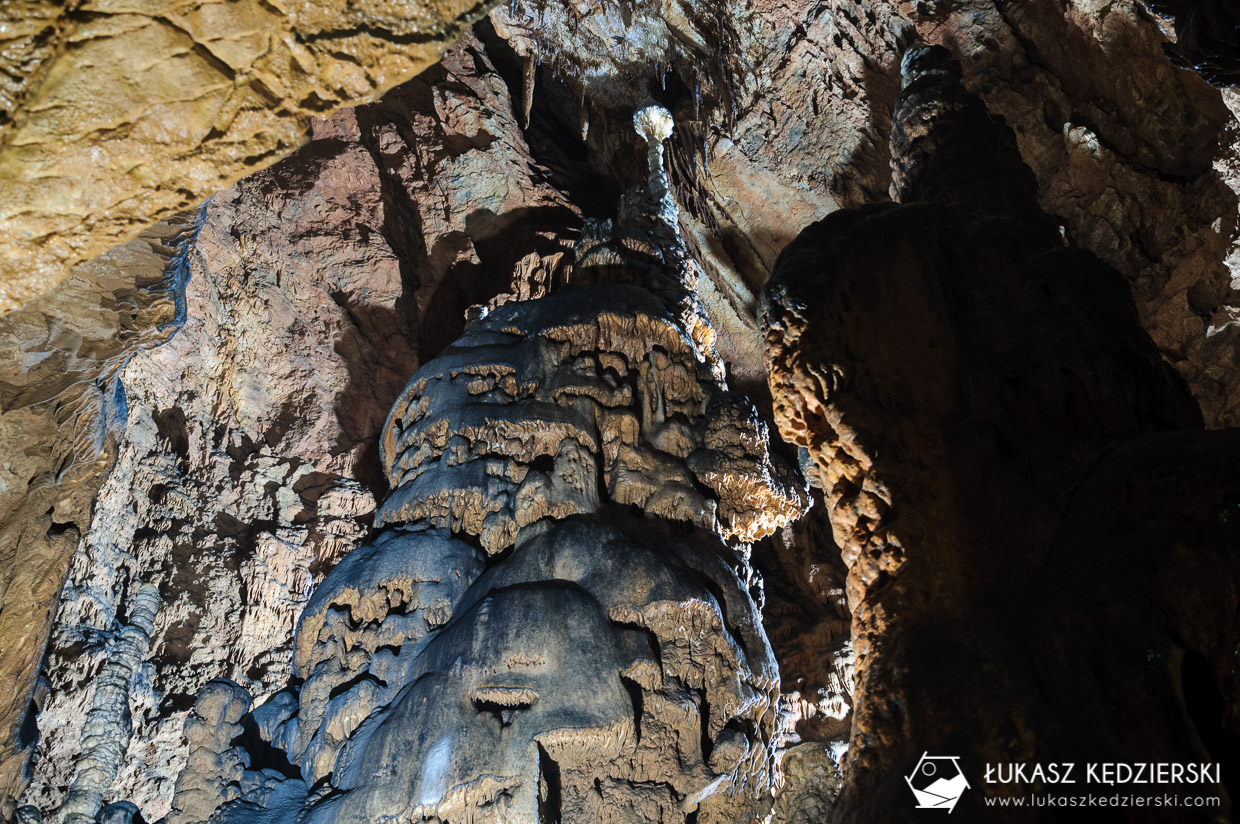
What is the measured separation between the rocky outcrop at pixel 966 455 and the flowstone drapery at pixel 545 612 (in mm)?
1375

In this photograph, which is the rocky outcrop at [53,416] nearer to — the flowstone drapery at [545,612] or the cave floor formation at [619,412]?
the cave floor formation at [619,412]

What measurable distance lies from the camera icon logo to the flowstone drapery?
5.30 ft

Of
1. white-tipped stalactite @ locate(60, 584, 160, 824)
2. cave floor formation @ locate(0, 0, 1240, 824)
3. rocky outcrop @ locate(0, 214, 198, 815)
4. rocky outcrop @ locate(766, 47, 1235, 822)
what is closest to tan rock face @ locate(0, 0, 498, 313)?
cave floor formation @ locate(0, 0, 1240, 824)

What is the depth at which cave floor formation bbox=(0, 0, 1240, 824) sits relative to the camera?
1.94m

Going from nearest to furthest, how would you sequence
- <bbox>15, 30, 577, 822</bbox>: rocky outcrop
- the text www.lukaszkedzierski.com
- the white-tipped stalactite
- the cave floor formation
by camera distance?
1. the text www.lukaszkedzierski.com
2. the cave floor formation
3. the white-tipped stalactite
4. <bbox>15, 30, 577, 822</bbox>: rocky outcrop

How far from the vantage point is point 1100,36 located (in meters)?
4.48

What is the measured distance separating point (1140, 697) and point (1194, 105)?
3.80m

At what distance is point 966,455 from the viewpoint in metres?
2.56

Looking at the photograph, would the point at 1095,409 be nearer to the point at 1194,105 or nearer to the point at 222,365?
the point at 1194,105

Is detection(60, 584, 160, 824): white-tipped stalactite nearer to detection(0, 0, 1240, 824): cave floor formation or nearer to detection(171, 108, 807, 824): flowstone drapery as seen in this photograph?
detection(0, 0, 1240, 824): cave floor formation

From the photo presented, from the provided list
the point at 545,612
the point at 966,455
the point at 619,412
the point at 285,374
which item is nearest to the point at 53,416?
the point at 285,374

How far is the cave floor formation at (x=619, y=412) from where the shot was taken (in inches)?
76.3

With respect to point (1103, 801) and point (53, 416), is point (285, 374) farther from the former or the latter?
point (1103, 801)

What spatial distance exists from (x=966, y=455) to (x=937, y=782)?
3.32 feet
